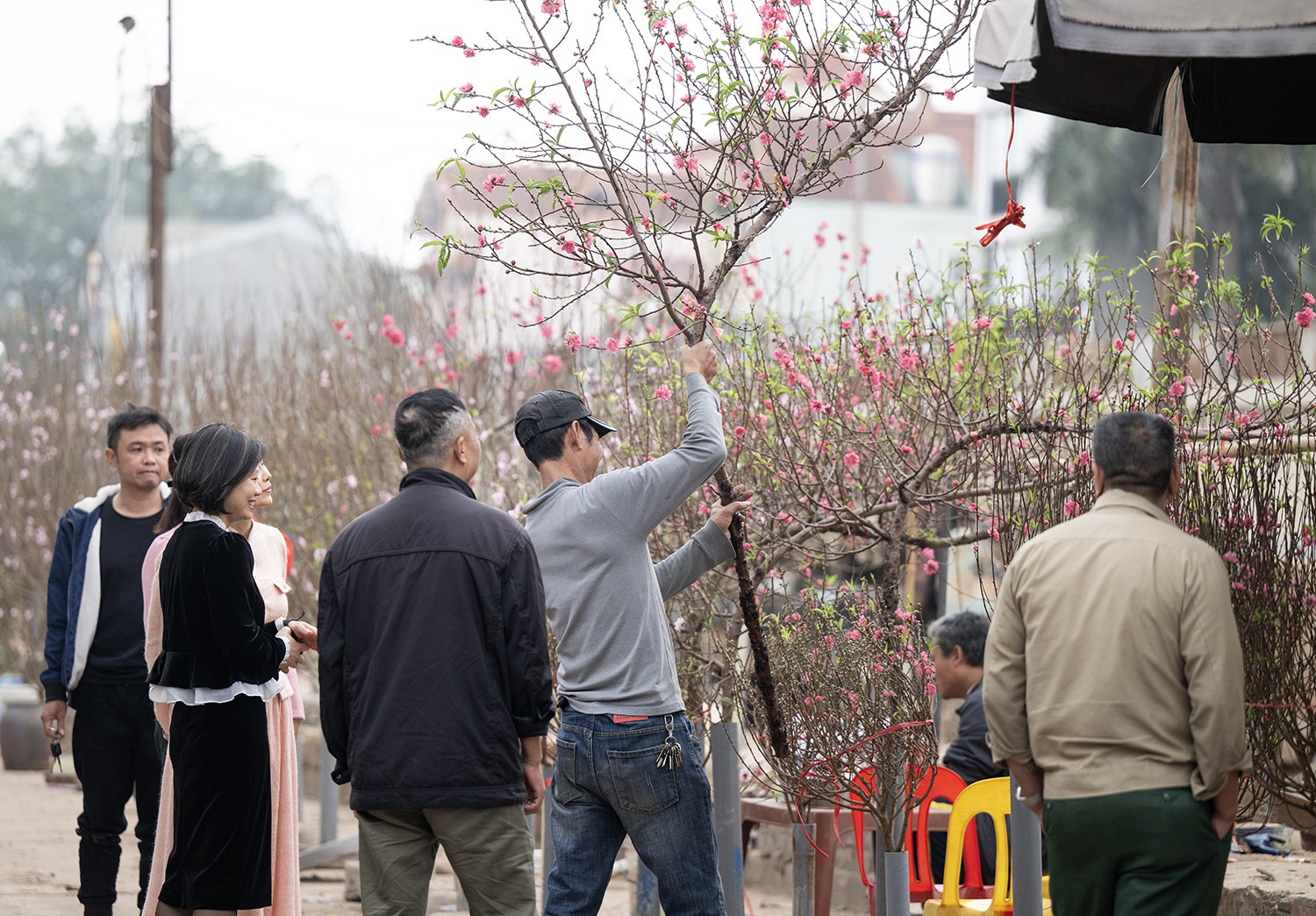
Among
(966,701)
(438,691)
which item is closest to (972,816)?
(966,701)

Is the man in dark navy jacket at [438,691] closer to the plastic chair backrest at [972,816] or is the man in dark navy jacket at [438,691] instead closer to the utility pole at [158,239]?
the plastic chair backrest at [972,816]

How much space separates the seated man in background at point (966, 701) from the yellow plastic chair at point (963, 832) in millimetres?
725

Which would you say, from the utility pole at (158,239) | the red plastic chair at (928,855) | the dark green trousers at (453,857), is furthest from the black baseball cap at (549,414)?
the utility pole at (158,239)

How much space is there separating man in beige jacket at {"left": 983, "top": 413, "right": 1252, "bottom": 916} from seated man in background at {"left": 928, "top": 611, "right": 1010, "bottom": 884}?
2.59 m

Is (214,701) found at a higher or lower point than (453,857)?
higher

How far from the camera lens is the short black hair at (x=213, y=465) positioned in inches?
175

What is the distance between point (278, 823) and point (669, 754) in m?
1.51

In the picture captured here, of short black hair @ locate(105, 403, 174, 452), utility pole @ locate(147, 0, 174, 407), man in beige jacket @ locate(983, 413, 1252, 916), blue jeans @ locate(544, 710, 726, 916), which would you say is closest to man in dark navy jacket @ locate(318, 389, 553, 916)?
blue jeans @ locate(544, 710, 726, 916)

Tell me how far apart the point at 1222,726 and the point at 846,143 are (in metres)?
2.19

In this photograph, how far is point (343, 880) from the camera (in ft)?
29.5

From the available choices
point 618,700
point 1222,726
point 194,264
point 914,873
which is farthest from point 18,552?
point 194,264

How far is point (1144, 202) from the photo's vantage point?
36.3m

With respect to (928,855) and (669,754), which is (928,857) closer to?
(928,855)

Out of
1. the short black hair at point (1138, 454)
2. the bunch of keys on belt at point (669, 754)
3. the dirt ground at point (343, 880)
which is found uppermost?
the short black hair at point (1138, 454)
